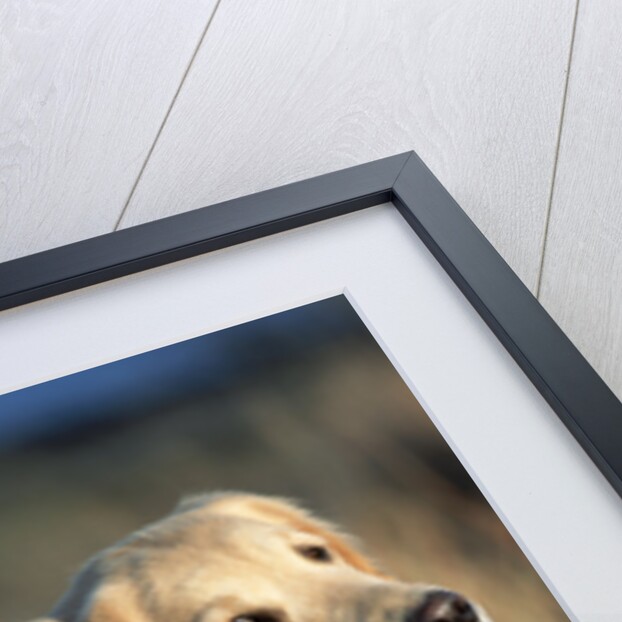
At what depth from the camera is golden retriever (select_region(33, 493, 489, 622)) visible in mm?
390

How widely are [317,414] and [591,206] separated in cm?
23

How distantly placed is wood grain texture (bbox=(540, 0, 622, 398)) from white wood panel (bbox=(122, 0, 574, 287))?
0.4 inches

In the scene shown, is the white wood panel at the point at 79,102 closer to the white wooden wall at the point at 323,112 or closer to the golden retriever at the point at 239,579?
the white wooden wall at the point at 323,112

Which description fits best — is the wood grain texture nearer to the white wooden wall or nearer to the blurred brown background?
the white wooden wall

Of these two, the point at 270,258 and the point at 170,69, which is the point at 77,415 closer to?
the point at 270,258

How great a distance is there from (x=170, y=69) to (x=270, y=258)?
A: 199mm

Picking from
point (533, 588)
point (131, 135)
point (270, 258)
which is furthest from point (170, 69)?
point (533, 588)

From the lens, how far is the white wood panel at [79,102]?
22.1 inches

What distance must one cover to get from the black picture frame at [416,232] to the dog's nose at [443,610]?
0.11 meters

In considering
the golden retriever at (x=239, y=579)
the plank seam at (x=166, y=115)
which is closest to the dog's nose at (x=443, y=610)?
the golden retriever at (x=239, y=579)

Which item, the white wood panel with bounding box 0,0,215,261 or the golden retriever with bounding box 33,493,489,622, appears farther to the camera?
the white wood panel with bounding box 0,0,215,261

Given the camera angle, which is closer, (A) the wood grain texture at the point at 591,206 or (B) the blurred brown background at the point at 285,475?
(B) the blurred brown background at the point at 285,475

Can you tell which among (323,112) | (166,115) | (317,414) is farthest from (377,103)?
(317,414)

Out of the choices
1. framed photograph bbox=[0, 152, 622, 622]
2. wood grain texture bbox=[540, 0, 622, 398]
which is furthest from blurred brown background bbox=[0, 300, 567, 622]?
wood grain texture bbox=[540, 0, 622, 398]
